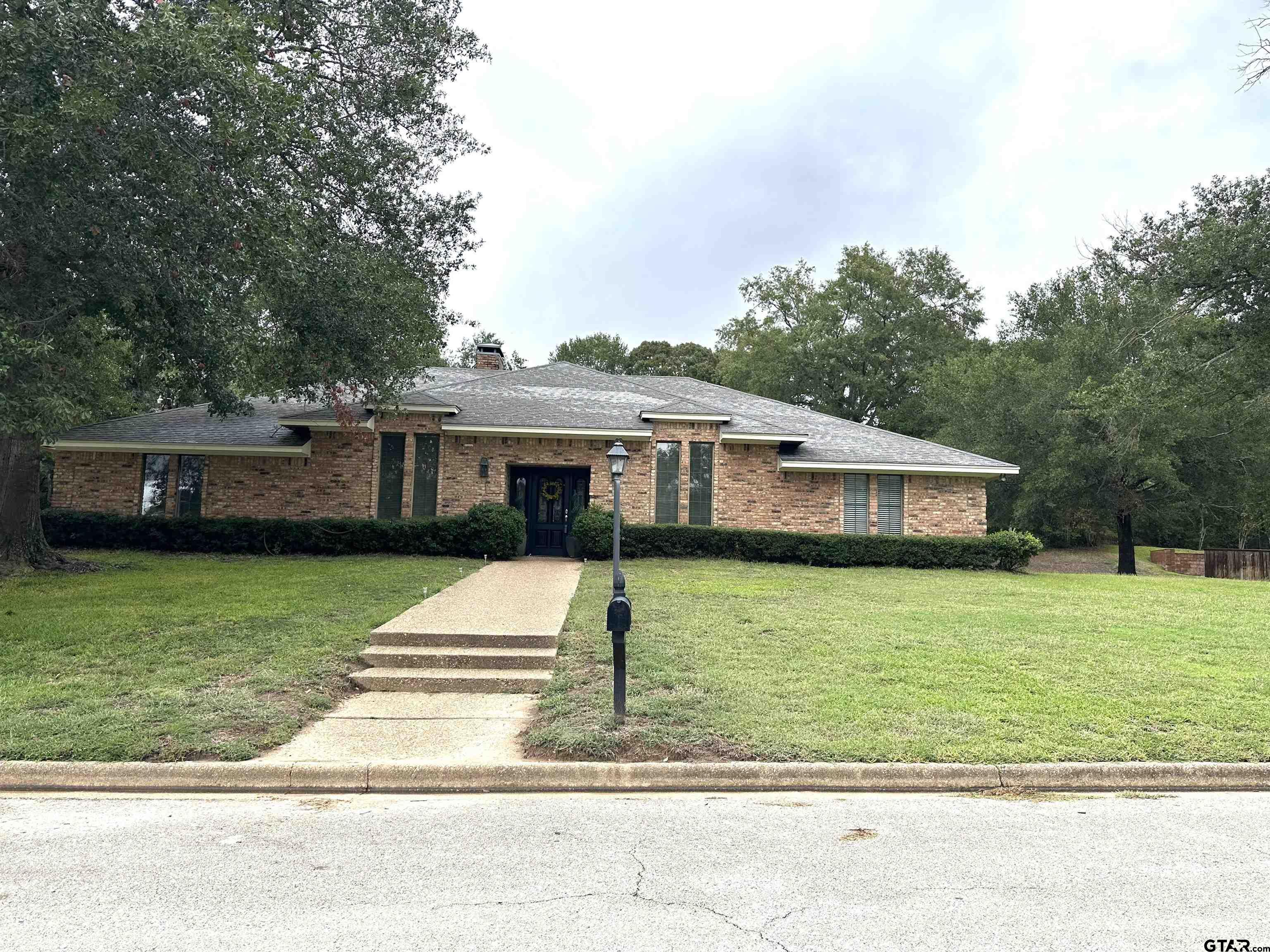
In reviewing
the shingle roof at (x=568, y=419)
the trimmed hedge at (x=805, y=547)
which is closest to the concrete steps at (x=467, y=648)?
the trimmed hedge at (x=805, y=547)

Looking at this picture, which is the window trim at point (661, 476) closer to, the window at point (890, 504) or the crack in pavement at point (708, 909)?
the window at point (890, 504)

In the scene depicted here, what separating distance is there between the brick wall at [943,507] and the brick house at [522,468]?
4 centimetres

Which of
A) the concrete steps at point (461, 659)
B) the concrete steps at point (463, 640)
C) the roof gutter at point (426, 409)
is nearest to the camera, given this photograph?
the concrete steps at point (461, 659)

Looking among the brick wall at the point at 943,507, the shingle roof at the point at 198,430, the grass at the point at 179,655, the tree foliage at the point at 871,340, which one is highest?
the tree foliage at the point at 871,340

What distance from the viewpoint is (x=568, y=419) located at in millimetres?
17781

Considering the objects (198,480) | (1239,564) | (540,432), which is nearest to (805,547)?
(540,432)

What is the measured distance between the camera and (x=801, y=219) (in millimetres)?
25750

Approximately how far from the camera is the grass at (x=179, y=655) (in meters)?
5.20

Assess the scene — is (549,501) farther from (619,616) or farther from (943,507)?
(619,616)

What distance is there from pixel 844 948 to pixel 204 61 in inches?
382

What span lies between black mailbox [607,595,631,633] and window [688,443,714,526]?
12.2 metres

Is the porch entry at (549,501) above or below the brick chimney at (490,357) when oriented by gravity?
below

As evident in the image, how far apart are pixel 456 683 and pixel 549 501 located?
37.6 feet

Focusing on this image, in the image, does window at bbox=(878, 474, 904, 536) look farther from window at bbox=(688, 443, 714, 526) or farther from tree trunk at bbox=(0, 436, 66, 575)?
tree trunk at bbox=(0, 436, 66, 575)
